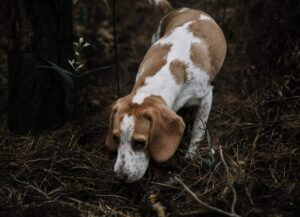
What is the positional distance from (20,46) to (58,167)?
3.89 ft

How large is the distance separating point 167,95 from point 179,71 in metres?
0.34

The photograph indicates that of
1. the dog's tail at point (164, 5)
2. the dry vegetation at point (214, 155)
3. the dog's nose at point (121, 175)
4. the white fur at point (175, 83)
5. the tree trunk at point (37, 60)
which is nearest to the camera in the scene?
the dry vegetation at point (214, 155)

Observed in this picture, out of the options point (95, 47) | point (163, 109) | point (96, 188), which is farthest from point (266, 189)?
point (95, 47)

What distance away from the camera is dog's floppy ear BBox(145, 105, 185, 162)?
12.7 feet

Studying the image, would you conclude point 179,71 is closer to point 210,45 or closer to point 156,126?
point 210,45

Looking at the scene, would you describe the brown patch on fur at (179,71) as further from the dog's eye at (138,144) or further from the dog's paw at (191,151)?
the dog's eye at (138,144)

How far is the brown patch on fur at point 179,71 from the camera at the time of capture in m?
4.55

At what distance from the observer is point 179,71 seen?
461cm

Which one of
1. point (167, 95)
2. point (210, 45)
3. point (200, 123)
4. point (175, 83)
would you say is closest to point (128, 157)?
point (167, 95)

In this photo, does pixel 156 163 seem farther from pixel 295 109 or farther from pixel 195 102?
pixel 295 109

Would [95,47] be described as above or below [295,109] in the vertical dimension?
below

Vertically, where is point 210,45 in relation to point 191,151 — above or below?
above

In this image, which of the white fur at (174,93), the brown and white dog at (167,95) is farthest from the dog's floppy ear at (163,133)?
the white fur at (174,93)

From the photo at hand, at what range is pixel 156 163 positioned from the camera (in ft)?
14.3
